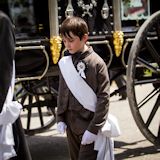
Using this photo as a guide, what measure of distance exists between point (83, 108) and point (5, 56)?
572mm

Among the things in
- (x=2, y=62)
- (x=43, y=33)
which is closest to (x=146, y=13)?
(x=43, y=33)

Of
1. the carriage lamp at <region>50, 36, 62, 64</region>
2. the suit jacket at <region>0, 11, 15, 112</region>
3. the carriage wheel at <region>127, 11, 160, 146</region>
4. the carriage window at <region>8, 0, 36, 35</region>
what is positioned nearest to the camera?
the suit jacket at <region>0, 11, 15, 112</region>

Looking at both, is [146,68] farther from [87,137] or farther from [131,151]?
[87,137]

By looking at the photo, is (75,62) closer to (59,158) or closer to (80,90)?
(80,90)

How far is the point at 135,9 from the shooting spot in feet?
16.9

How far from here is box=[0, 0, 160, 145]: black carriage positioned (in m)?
4.41

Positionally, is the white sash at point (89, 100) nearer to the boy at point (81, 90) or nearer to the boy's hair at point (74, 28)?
the boy at point (81, 90)

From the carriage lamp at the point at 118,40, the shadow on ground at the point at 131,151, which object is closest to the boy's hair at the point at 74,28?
the carriage lamp at the point at 118,40

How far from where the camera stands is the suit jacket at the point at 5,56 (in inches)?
124

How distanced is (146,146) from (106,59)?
1.08m

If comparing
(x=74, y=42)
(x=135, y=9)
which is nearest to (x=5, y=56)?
(x=74, y=42)

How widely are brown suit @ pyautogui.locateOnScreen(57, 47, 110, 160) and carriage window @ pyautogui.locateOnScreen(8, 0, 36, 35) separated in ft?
5.32

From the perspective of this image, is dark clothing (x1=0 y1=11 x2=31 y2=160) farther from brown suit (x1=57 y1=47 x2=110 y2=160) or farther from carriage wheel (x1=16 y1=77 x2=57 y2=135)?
carriage wheel (x1=16 y1=77 x2=57 y2=135)

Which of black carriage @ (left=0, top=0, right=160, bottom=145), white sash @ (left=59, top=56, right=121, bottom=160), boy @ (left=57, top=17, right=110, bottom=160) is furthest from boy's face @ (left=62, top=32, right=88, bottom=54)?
black carriage @ (left=0, top=0, right=160, bottom=145)
